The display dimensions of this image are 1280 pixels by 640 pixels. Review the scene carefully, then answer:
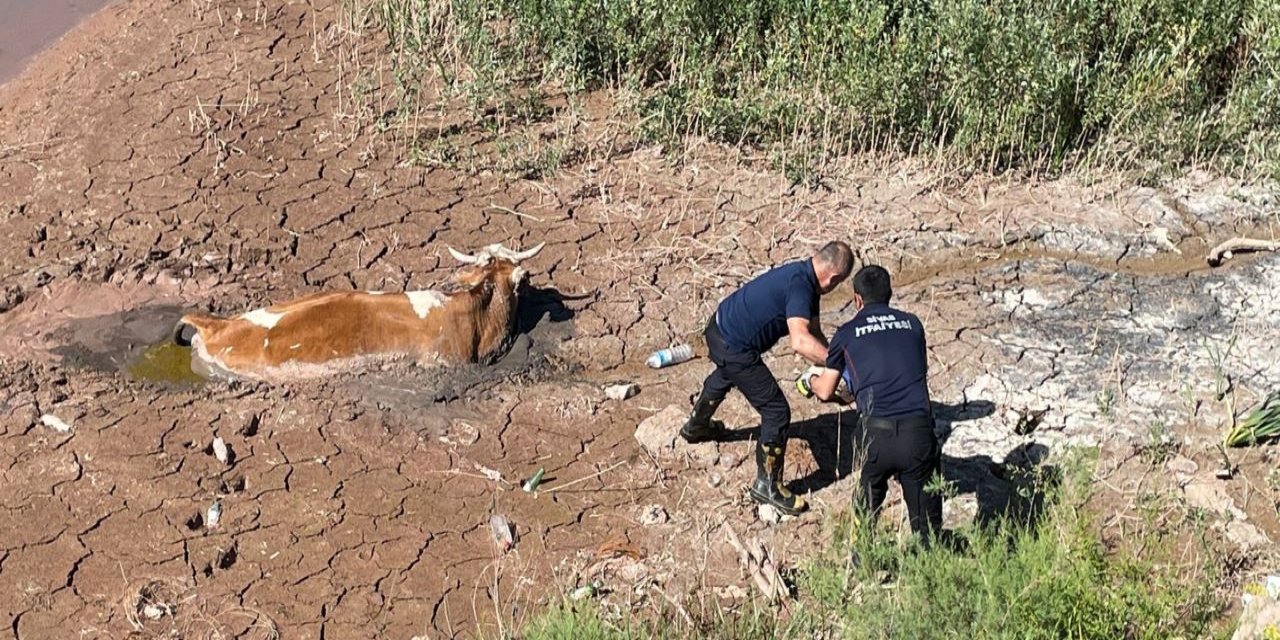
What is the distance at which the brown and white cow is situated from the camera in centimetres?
803

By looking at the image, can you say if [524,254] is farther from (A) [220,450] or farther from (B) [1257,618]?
(B) [1257,618]

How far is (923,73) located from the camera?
33.2 ft

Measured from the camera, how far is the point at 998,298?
883cm

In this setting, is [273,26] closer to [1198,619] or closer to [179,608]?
[179,608]

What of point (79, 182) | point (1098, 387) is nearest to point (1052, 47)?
point (1098, 387)

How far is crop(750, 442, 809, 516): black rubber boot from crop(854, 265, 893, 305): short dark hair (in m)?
1.03

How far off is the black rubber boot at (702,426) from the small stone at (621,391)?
1.65 ft

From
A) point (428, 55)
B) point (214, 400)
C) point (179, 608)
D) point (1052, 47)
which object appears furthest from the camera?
point (428, 55)

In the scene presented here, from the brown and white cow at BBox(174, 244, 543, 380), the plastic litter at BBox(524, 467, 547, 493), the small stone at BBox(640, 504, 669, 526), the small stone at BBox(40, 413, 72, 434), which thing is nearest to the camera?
the small stone at BBox(640, 504, 669, 526)

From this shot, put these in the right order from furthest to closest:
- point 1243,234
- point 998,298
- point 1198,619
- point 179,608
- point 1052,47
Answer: point 1052,47
point 1243,234
point 998,298
point 179,608
point 1198,619

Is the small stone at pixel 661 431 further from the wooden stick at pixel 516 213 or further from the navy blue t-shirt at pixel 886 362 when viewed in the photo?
the wooden stick at pixel 516 213

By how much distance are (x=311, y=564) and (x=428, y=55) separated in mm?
5396

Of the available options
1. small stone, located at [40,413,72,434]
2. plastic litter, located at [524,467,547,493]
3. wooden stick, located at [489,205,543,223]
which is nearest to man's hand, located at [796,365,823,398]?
plastic litter, located at [524,467,547,493]

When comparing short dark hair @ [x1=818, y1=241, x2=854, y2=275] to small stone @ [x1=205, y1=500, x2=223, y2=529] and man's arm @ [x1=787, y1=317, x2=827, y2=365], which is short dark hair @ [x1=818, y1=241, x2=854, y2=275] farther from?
small stone @ [x1=205, y1=500, x2=223, y2=529]
